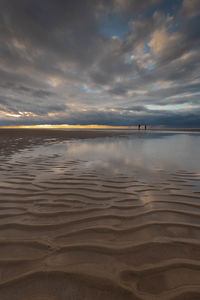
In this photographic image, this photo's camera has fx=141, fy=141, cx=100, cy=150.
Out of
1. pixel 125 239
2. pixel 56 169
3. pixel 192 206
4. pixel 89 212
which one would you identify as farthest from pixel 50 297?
pixel 56 169

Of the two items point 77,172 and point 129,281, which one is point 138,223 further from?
point 77,172

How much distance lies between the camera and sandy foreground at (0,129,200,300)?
4.60 feet

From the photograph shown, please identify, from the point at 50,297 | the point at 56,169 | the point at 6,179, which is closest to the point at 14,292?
the point at 50,297

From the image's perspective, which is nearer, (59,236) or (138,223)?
(59,236)

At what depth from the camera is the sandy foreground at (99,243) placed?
1.40 metres

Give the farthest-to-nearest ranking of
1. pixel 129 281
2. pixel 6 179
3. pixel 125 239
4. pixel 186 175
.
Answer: pixel 186 175 → pixel 6 179 → pixel 125 239 → pixel 129 281

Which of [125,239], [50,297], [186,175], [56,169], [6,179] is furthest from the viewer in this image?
[56,169]

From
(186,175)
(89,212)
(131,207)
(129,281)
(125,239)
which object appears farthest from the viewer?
(186,175)

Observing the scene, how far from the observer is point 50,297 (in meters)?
1.31

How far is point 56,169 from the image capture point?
554cm

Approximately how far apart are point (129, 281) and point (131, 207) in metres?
1.47

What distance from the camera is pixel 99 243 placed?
6.39 feet

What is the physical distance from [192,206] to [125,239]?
179cm

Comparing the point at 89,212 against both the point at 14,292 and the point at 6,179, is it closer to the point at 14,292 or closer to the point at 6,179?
the point at 14,292
